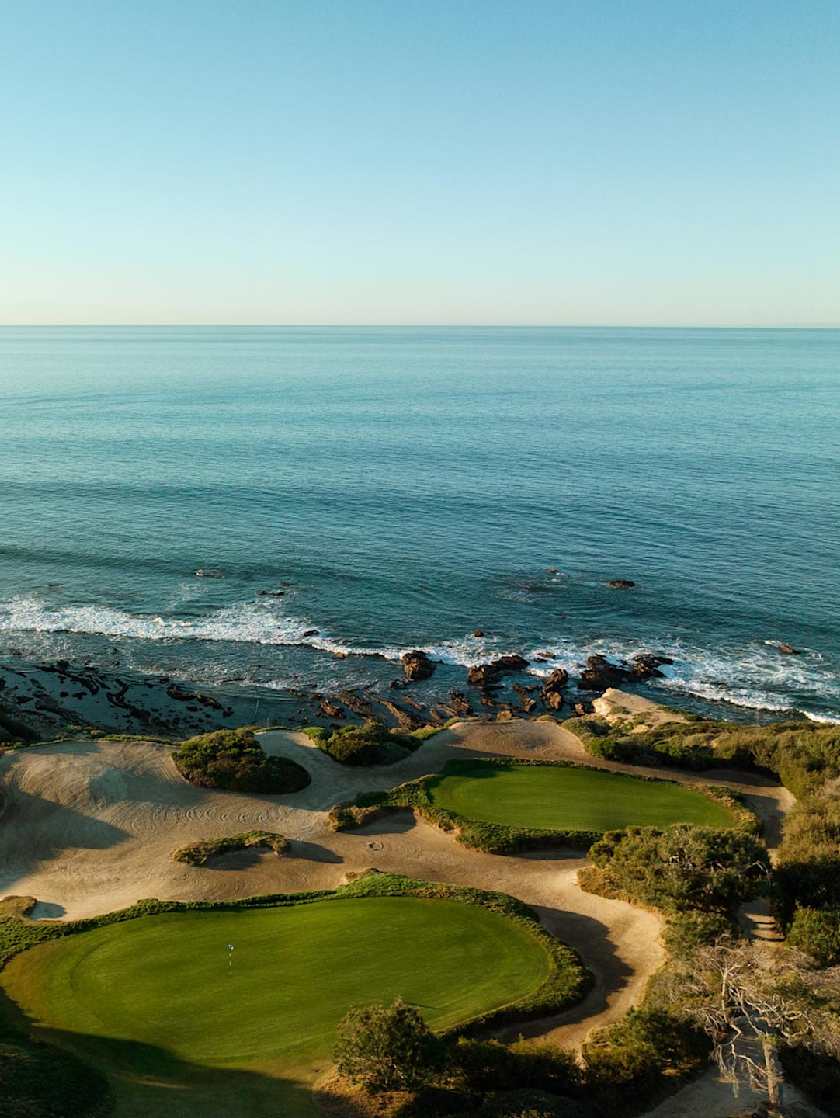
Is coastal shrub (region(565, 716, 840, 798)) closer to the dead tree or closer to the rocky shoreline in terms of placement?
the rocky shoreline

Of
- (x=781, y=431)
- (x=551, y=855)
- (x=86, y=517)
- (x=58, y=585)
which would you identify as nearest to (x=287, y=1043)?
(x=551, y=855)

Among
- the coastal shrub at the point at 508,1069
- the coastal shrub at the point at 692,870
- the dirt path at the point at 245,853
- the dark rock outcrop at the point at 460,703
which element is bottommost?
the dark rock outcrop at the point at 460,703

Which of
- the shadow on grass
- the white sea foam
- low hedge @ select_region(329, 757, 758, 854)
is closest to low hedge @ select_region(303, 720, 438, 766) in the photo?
low hedge @ select_region(329, 757, 758, 854)

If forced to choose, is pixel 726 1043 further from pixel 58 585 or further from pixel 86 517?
pixel 86 517

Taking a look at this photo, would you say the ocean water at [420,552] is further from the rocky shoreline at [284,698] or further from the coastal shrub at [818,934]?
the coastal shrub at [818,934]

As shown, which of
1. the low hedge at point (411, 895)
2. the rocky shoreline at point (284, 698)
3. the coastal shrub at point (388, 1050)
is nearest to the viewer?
the coastal shrub at point (388, 1050)

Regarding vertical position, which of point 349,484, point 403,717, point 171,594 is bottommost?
point 403,717

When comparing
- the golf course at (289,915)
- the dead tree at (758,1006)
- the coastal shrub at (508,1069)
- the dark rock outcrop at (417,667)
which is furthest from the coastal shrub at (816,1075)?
the dark rock outcrop at (417,667)
